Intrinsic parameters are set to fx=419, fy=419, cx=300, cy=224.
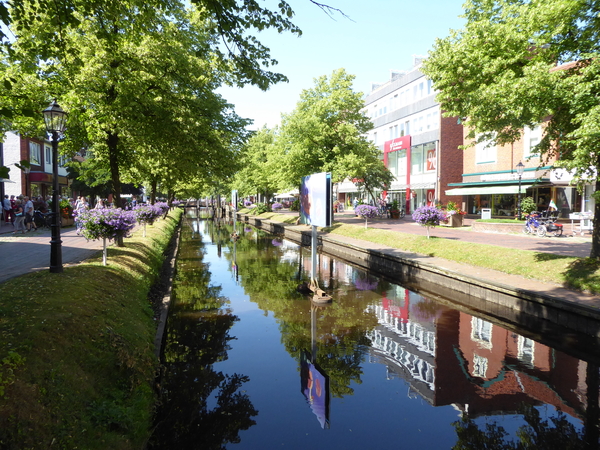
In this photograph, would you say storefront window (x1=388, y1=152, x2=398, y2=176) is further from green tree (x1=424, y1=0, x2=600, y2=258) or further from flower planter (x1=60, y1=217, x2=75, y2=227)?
green tree (x1=424, y1=0, x2=600, y2=258)

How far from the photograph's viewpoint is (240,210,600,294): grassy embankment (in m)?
10.4

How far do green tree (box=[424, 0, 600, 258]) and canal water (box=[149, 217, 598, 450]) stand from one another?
5.01 meters

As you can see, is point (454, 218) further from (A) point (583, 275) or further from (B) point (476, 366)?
(B) point (476, 366)

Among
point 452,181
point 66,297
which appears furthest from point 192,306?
point 452,181

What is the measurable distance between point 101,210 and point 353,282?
322 inches

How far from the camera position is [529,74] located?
9977 millimetres

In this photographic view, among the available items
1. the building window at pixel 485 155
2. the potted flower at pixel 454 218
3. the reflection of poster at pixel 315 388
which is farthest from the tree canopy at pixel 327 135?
the reflection of poster at pixel 315 388

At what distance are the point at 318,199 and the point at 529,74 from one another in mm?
5880

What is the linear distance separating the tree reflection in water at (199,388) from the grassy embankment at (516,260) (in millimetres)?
8315

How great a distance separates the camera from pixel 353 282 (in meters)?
14.4

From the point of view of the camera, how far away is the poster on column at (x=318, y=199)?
1088 centimetres

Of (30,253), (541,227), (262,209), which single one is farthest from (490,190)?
(30,253)

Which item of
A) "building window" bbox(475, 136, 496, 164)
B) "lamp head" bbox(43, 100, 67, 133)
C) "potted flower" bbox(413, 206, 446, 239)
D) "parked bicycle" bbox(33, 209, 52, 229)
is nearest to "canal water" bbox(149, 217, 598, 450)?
"lamp head" bbox(43, 100, 67, 133)

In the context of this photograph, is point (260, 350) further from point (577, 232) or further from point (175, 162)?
point (577, 232)
